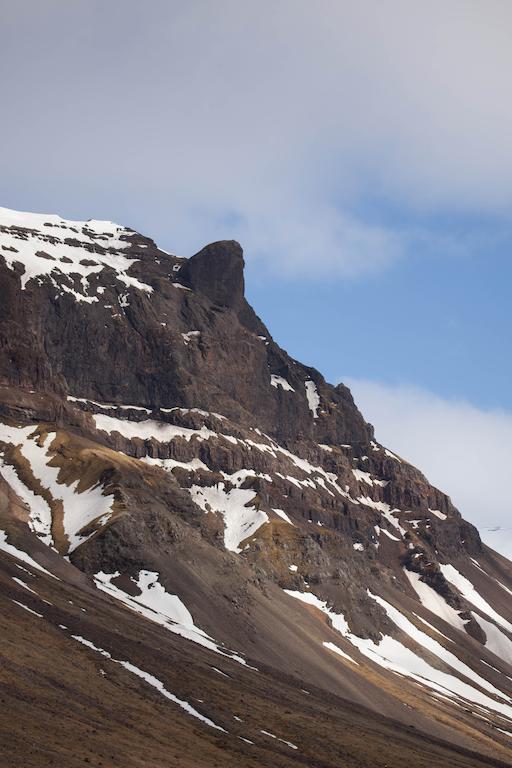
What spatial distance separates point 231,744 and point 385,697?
91.8 m

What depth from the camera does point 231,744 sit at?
8350 centimetres

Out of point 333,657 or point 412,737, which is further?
point 333,657

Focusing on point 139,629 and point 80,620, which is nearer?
point 80,620

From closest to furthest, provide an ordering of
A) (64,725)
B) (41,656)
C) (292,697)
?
(64,725)
(41,656)
(292,697)

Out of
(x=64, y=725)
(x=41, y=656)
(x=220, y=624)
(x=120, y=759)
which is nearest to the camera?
(x=120, y=759)

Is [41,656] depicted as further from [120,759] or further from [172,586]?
[172,586]

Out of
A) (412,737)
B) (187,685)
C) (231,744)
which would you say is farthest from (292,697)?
(231,744)

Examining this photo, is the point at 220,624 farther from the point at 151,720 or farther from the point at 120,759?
the point at 120,759

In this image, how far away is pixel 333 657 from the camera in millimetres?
184125

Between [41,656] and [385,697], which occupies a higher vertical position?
[385,697]

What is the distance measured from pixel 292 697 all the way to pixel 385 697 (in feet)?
157

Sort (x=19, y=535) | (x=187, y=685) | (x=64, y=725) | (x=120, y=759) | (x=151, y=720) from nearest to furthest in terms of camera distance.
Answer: (x=120, y=759), (x=64, y=725), (x=151, y=720), (x=187, y=685), (x=19, y=535)

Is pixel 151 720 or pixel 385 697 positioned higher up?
pixel 385 697

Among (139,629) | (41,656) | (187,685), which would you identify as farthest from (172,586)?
(41,656)
